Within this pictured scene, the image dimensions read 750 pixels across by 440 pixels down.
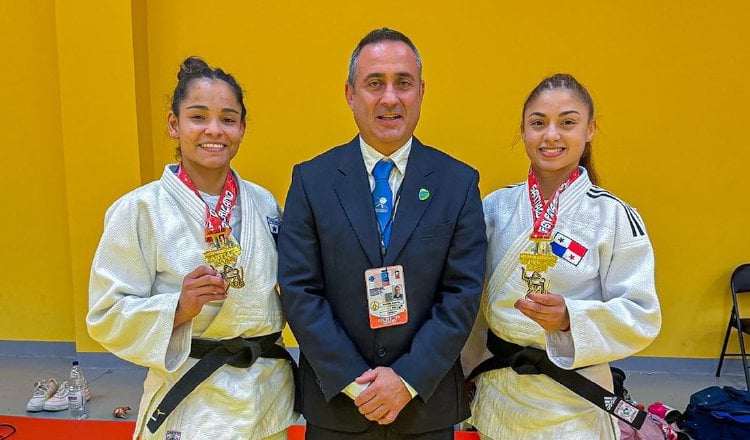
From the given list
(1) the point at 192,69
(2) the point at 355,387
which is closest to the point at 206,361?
(2) the point at 355,387

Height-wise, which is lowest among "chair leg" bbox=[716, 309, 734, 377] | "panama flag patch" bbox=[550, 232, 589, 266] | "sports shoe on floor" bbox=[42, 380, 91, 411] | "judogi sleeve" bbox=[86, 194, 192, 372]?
"sports shoe on floor" bbox=[42, 380, 91, 411]

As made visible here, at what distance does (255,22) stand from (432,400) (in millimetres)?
3633

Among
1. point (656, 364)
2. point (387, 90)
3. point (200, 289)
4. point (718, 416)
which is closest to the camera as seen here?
point (200, 289)

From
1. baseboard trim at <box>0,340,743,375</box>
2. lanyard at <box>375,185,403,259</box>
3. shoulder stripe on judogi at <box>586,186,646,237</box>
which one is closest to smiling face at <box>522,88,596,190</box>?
shoulder stripe on judogi at <box>586,186,646,237</box>

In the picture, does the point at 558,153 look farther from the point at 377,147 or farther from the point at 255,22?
the point at 255,22

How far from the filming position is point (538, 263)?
1619 mm

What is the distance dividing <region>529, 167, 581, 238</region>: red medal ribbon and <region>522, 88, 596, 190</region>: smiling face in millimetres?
61

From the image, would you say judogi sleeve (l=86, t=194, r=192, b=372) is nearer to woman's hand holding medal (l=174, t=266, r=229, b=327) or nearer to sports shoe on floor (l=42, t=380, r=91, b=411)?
woman's hand holding medal (l=174, t=266, r=229, b=327)

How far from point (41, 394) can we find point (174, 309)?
2894mm

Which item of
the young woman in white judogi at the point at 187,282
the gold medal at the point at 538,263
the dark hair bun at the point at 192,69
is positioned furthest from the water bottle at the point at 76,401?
the gold medal at the point at 538,263

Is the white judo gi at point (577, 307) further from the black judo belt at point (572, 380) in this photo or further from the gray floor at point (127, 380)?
the gray floor at point (127, 380)

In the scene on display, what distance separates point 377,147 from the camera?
5.72 feet

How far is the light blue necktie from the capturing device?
5.50 feet

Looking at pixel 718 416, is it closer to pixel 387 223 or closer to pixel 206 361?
pixel 387 223
